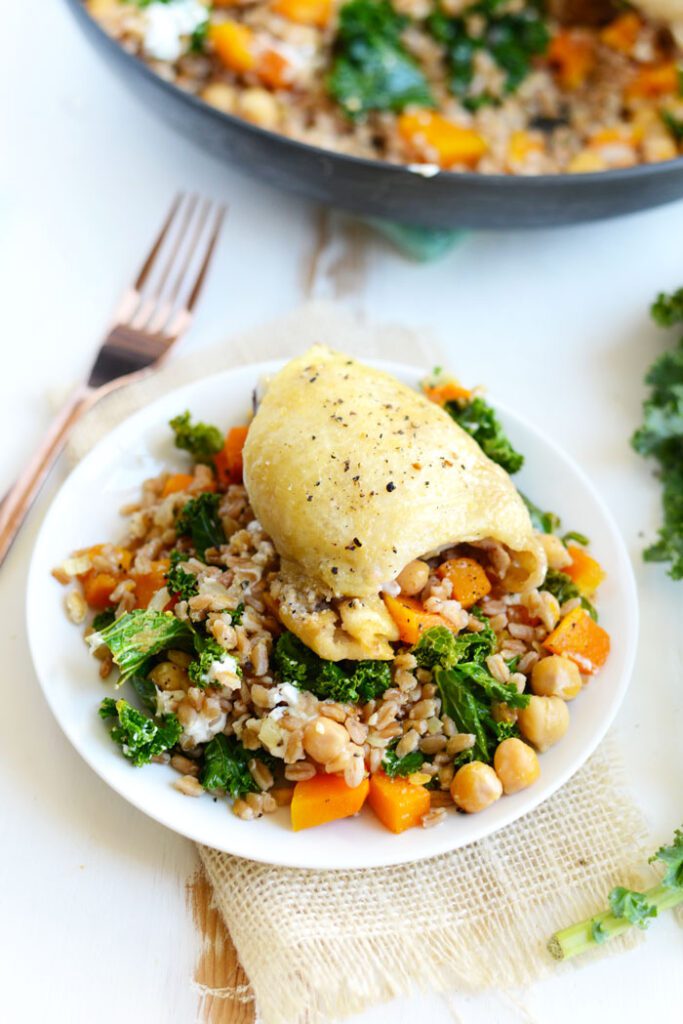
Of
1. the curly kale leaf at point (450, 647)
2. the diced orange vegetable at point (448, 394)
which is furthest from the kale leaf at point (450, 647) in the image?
the diced orange vegetable at point (448, 394)

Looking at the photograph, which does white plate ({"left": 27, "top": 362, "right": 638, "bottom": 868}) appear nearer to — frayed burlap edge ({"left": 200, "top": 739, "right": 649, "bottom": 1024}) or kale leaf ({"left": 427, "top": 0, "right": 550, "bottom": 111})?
frayed burlap edge ({"left": 200, "top": 739, "right": 649, "bottom": 1024})

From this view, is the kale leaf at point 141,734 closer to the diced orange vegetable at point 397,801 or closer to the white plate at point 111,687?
the white plate at point 111,687

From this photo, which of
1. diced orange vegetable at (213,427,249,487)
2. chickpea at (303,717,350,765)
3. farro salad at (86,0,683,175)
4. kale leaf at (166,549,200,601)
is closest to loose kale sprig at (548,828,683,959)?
chickpea at (303,717,350,765)

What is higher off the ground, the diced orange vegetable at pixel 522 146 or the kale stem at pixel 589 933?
the diced orange vegetable at pixel 522 146

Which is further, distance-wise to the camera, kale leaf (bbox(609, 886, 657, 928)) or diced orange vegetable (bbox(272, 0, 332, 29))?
diced orange vegetable (bbox(272, 0, 332, 29))

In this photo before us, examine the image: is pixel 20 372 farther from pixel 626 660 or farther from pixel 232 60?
pixel 626 660

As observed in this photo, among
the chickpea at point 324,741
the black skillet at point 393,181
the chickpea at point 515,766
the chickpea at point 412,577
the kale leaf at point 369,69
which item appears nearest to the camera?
the chickpea at point 324,741

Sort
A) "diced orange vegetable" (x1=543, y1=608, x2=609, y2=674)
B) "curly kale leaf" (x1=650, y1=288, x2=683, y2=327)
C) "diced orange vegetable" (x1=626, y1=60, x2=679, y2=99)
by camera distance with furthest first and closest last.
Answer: "diced orange vegetable" (x1=626, y1=60, x2=679, y2=99)
"curly kale leaf" (x1=650, y1=288, x2=683, y2=327)
"diced orange vegetable" (x1=543, y1=608, x2=609, y2=674)
